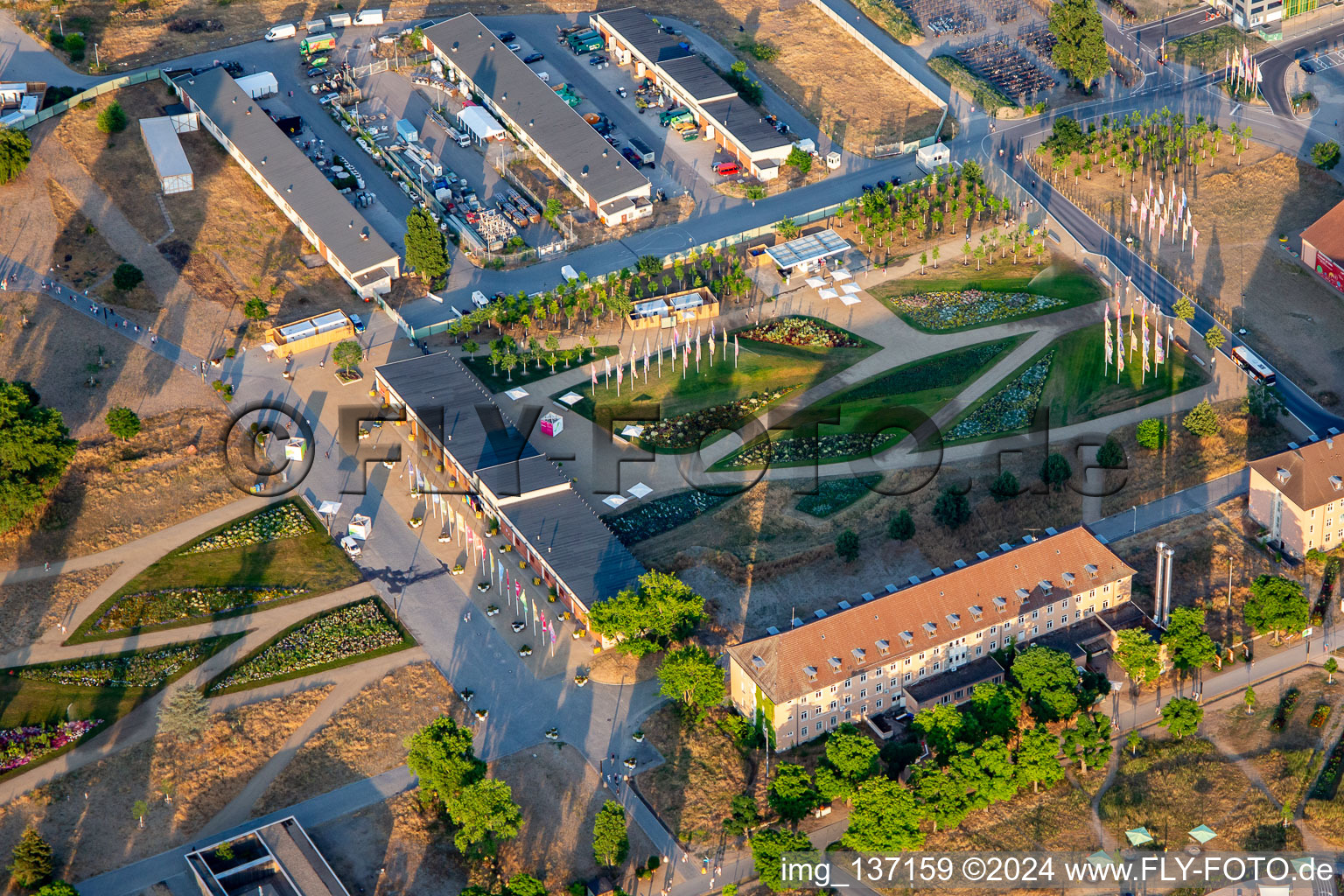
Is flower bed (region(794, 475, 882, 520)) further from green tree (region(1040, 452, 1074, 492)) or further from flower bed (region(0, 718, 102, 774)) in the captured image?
flower bed (region(0, 718, 102, 774))

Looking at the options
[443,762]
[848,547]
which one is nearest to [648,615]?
[848,547]

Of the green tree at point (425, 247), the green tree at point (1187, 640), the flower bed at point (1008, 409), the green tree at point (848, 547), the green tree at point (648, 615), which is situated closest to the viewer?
the green tree at point (1187, 640)

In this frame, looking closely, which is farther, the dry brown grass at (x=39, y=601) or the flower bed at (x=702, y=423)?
the flower bed at (x=702, y=423)

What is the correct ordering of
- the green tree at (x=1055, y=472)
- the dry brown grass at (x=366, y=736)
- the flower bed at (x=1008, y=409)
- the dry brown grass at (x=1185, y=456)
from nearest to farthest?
the dry brown grass at (x=366, y=736) < the green tree at (x=1055, y=472) < the dry brown grass at (x=1185, y=456) < the flower bed at (x=1008, y=409)

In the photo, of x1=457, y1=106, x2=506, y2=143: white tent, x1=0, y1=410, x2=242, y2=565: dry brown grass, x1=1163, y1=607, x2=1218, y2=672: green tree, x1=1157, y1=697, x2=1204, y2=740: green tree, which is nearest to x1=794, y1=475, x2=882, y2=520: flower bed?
x1=1163, y1=607, x2=1218, y2=672: green tree

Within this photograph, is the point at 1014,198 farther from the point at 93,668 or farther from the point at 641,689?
the point at 93,668

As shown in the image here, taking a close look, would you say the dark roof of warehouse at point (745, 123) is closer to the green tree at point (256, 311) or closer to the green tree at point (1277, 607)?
the green tree at point (256, 311)

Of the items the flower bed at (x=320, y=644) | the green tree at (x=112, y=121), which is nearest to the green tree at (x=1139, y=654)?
the flower bed at (x=320, y=644)
